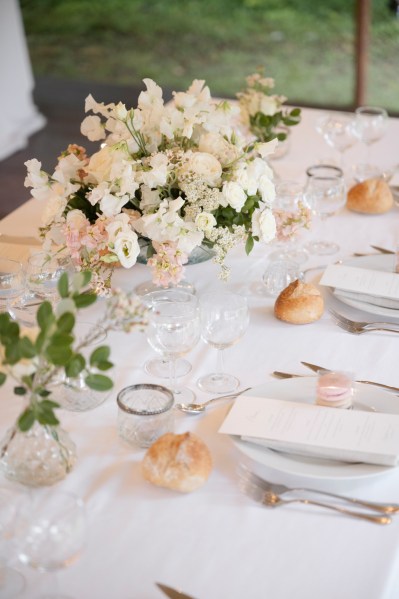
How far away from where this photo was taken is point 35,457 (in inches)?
52.5

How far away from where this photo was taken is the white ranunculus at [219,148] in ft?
5.97

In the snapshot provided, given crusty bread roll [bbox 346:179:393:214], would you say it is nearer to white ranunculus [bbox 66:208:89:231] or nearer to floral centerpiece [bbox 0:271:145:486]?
white ranunculus [bbox 66:208:89:231]

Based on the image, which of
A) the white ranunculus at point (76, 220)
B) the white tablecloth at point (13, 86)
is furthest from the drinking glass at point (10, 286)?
the white tablecloth at point (13, 86)

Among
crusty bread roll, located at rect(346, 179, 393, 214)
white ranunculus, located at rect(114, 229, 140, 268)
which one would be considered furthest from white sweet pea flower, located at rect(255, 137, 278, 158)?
crusty bread roll, located at rect(346, 179, 393, 214)

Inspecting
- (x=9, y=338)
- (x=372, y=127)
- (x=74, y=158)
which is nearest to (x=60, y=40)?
(x=372, y=127)

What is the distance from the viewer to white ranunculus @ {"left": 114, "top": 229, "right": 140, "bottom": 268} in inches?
67.2

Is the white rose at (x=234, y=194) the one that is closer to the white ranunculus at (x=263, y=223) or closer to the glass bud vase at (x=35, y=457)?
the white ranunculus at (x=263, y=223)

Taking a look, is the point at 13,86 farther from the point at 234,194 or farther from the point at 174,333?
the point at 174,333

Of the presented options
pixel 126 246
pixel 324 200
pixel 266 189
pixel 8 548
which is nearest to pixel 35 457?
pixel 8 548

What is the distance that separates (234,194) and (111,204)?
25 cm

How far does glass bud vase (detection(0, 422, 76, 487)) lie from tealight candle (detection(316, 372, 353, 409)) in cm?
46

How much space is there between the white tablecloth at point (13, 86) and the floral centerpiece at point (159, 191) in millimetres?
3008

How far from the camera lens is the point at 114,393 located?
5.25ft

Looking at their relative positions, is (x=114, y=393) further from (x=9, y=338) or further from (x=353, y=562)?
(x=353, y=562)
